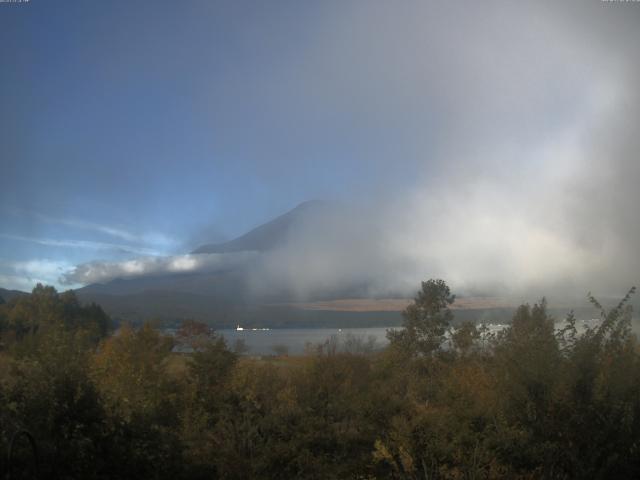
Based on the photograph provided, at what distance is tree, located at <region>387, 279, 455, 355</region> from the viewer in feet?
156

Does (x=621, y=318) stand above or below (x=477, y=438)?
above

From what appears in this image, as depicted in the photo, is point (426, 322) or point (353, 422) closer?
point (353, 422)

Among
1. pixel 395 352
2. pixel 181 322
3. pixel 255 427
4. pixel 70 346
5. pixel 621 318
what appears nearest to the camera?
pixel 621 318

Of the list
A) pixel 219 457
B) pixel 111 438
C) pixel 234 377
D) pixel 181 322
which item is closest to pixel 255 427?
pixel 219 457

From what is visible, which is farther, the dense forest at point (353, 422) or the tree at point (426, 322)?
the tree at point (426, 322)

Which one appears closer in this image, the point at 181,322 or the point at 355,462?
the point at 355,462

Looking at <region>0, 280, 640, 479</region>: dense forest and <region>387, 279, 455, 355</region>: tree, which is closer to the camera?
<region>0, 280, 640, 479</region>: dense forest

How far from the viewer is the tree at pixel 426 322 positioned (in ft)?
156

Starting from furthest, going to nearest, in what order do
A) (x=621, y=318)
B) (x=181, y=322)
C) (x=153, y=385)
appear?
(x=181, y=322)
(x=153, y=385)
(x=621, y=318)

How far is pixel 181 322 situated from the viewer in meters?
96.2

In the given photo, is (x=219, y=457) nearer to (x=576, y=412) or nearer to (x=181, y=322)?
(x=576, y=412)

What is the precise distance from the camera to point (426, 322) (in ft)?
163

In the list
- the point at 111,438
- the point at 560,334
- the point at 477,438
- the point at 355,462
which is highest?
the point at 560,334

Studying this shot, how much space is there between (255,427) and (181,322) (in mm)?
80532
